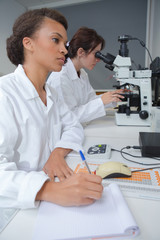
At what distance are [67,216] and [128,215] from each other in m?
0.15

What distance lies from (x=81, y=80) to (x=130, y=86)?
640mm

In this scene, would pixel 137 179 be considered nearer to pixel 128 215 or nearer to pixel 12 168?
pixel 128 215

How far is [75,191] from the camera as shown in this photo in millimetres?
461

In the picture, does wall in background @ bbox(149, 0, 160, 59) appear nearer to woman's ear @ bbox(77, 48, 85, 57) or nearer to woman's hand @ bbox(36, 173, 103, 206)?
woman's ear @ bbox(77, 48, 85, 57)

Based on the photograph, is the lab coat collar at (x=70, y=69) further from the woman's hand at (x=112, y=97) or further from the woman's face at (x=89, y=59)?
the woman's hand at (x=112, y=97)

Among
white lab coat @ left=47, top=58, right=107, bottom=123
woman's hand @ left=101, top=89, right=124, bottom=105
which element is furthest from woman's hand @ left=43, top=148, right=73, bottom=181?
woman's hand @ left=101, top=89, right=124, bottom=105

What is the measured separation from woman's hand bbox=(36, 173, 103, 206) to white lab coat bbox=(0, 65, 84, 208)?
0.11 feet

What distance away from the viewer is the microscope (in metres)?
1.23

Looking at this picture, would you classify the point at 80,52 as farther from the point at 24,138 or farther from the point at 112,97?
the point at 24,138

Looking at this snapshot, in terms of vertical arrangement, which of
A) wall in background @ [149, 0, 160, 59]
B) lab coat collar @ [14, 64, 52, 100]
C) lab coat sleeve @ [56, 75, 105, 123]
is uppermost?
wall in background @ [149, 0, 160, 59]

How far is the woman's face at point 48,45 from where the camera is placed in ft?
2.70

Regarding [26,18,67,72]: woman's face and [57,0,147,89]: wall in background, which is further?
[57,0,147,89]: wall in background

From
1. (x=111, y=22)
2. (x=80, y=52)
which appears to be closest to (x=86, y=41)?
(x=80, y=52)

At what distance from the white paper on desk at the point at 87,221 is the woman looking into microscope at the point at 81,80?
907mm
